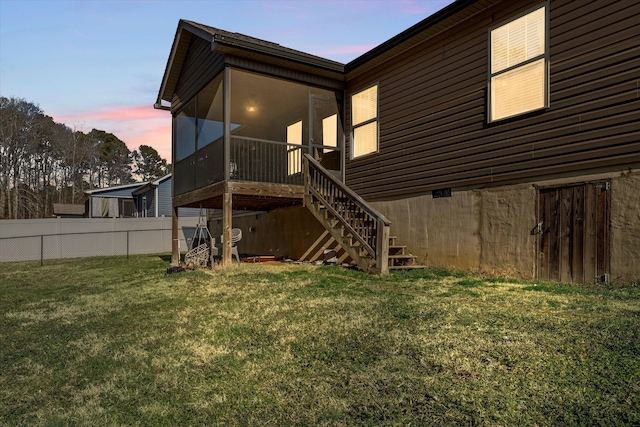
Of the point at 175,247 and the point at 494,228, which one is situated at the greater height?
the point at 494,228

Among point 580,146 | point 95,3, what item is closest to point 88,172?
point 95,3

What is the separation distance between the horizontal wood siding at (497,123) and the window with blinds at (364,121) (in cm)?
20

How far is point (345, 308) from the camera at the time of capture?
15.8 feet

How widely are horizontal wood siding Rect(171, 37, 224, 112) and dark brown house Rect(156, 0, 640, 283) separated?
3.2 inches

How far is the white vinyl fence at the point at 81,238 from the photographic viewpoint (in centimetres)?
1869

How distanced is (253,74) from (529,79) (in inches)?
234

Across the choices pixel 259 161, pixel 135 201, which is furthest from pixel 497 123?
pixel 135 201

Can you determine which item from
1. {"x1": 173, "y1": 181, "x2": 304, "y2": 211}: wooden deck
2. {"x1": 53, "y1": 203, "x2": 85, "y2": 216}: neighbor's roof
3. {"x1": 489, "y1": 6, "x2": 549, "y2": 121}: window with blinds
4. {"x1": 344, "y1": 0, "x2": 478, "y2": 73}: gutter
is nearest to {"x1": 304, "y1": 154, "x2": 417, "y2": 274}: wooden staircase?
{"x1": 173, "y1": 181, "x2": 304, "y2": 211}: wooden deck

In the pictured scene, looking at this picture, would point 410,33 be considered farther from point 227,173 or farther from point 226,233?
point 226,233

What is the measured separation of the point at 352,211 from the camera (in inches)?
341

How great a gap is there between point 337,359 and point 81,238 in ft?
66.6

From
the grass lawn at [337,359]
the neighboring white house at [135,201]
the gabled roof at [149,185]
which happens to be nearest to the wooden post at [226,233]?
the grass lawn at [337,359]

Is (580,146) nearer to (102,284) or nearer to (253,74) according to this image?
(253,74)

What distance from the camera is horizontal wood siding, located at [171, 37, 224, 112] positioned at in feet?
32.3
